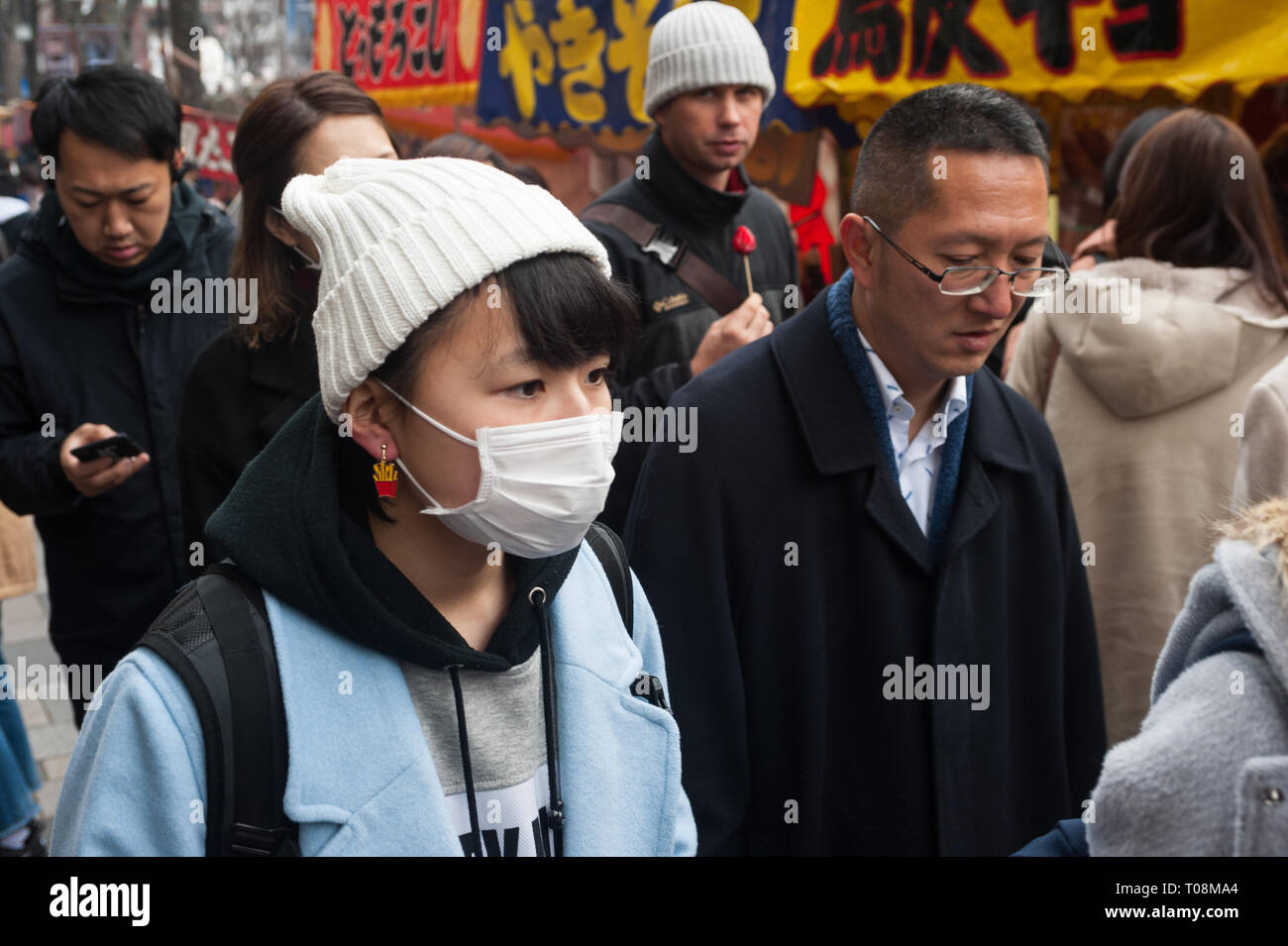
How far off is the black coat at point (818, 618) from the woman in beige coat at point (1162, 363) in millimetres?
1126

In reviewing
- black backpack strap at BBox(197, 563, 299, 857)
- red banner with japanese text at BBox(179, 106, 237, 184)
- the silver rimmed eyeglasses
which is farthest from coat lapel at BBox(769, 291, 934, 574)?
red banner with japanese text at BBox(179, 106, 237, 184)

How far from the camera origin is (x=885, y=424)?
2.55 m

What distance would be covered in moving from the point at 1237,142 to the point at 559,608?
2.61 meters

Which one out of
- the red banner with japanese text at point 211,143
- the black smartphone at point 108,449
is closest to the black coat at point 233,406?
the black smartphone at point 108,449

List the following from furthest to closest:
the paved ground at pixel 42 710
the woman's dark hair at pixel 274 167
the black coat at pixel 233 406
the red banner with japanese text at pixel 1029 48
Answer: the red banner with japanese text at pixel 1029 48
the paved ground at pixel 42 710
the woman's dark hair at pixel 274 167
the black coat at pixel 233 406

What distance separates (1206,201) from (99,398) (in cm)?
315

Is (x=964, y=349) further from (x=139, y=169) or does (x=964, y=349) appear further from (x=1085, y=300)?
(x=139, y=169)

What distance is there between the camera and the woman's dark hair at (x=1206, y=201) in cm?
347

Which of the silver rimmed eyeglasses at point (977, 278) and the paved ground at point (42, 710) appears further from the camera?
the paved ground at point (42, 710)

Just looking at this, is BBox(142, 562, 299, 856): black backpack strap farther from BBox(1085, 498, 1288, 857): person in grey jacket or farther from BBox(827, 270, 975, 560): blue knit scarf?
BBox(827, 270, 975, 560): blue knit scarf

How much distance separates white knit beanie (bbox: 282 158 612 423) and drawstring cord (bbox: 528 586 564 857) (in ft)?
1.29

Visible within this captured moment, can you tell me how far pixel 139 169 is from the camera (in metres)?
3.64

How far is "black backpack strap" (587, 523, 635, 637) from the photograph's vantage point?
6.56ft

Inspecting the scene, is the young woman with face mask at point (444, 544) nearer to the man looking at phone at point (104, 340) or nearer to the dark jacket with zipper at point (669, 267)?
the dark jacket with zipper at point (669, 267)
